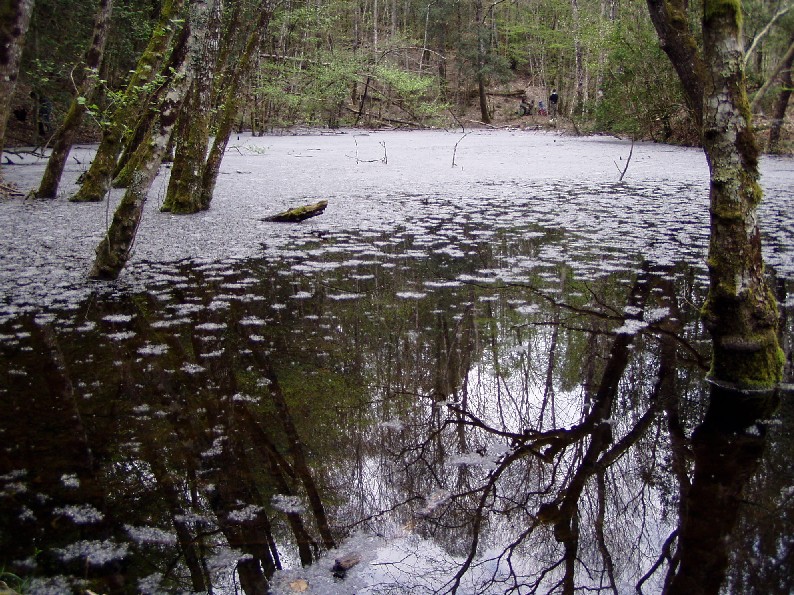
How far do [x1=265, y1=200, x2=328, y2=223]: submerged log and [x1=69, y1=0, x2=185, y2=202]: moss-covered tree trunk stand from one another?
85.8 inches

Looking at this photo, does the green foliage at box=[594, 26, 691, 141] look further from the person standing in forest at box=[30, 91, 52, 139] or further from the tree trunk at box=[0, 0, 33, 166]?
the tree trunk at box=[0, 0, 33, 166]

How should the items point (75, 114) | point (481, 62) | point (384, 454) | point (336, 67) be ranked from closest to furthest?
point (384, 454)
point (75, 114)
point (336, 67)
point (481, 62)

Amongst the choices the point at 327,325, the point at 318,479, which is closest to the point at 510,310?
the point at 327,325

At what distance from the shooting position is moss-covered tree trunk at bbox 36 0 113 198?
32.6ft

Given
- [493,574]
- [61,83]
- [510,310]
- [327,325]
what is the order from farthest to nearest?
[61,83]
[510,310]
[327,325]
[493,574]

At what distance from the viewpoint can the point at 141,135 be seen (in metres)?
11.3

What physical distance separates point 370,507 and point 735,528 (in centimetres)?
137

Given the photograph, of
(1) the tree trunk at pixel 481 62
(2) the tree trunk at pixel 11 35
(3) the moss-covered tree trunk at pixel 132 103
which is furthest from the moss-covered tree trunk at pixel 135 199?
(1) the tree trunk at pixel 481 62

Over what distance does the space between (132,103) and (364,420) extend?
22.4 feet

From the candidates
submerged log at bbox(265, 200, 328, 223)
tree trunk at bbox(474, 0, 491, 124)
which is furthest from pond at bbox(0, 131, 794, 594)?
tree trunk at bbox(474, 0, 491, 124)

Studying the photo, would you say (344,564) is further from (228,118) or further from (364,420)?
(228,118)

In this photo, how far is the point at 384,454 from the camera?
3090 mm

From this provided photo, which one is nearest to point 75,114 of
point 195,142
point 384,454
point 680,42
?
point 195,142

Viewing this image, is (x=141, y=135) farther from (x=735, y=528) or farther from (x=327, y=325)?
(x=735, y=528)
